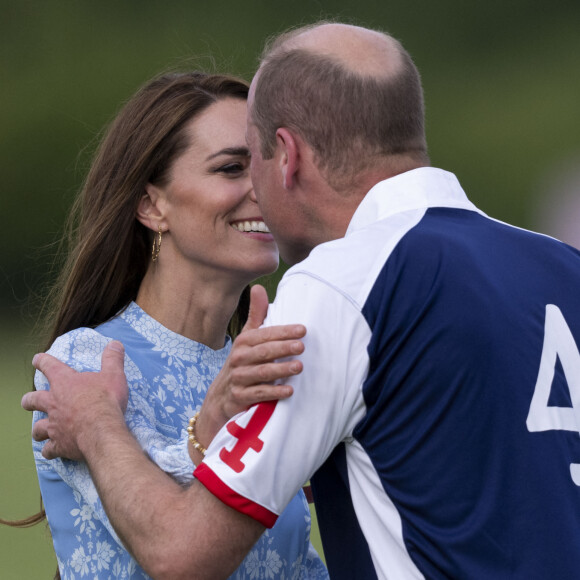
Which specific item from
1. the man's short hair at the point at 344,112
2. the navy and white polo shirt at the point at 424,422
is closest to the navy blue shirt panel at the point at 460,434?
the navy and white polo shirt at the point at 424,422

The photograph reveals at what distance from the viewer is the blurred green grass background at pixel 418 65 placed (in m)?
20.2

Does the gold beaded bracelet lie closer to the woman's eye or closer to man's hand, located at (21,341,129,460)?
man's hand, located at (21,341,129,460)

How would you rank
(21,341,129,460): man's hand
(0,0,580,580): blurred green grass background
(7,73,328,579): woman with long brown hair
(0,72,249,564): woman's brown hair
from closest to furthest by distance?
1. (21,341,129,460): man's hand
2. (7,73,328,579): woman with long brown hair
3. (0,72,249,564): woman's brown hair
4. (0,0,580,580): blurred green grass background

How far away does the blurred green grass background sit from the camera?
2016cm

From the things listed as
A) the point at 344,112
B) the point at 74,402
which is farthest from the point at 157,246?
the point at 344,112

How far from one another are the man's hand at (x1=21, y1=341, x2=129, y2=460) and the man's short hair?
58 centimetres

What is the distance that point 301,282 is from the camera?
141 cm

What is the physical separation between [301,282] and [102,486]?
0.50 metres

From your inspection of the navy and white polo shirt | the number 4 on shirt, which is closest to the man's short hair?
the navy and white polo shirt

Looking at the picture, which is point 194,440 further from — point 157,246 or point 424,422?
point 157,246

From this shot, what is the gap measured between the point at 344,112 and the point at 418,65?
1971 cm

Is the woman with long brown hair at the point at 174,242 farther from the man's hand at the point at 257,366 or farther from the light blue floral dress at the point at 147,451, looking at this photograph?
the man's hand at the point at 257,366

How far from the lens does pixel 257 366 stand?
1.40 m

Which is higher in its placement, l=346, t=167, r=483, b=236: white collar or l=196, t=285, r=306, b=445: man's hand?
l=346, t=167, r=483, b=236: white collar
